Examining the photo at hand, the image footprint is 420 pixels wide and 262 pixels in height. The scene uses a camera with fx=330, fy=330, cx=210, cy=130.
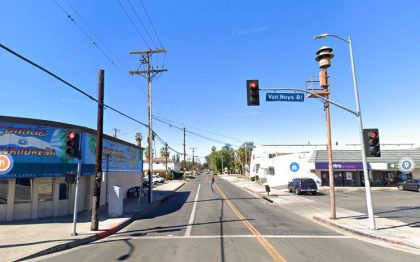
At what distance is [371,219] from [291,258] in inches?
267

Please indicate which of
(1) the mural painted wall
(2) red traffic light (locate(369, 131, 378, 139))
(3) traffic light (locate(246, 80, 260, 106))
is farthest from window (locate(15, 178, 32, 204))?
(2) red traffic light (locate(369, 131, 378, 139))

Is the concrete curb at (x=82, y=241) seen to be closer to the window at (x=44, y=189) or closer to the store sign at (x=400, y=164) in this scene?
the window at (x=44, y=189)

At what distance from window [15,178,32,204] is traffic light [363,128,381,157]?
56.8 feet

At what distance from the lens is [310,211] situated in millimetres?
22375

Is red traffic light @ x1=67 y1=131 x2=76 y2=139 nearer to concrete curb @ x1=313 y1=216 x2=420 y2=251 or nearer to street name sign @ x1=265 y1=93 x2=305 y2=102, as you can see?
street name sign @ x1=265 y1=93 x2=305 y2=102

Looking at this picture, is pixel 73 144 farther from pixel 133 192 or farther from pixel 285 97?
pixel 133 192

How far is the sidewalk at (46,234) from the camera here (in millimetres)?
10992

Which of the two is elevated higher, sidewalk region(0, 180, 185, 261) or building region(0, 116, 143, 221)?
building region(0, 116, 143, 221)

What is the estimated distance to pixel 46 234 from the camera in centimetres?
1360

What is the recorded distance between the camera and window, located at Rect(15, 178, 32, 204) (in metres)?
17.3

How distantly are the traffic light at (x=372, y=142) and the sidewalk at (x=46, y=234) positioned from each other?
40.7 ft

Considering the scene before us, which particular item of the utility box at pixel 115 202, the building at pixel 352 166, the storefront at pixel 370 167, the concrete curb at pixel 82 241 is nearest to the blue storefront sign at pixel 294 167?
the building at pixel 352 166

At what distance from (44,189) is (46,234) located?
18.8ft

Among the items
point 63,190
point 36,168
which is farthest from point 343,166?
point 36,168
